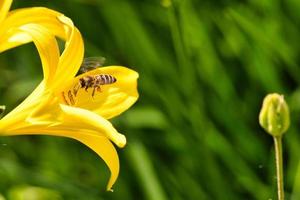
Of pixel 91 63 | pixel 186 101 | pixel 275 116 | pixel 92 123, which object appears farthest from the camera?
pixel 186 101

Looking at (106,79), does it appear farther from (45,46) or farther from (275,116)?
(275,116)

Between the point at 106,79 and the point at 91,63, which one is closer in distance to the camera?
the point at 106,79

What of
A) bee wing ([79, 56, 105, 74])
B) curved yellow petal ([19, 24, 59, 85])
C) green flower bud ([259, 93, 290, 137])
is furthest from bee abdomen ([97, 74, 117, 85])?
green flower bud ([259, 93, 290, 137])

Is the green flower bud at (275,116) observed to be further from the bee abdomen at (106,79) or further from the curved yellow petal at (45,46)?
the curved yellow petal at (45,46)

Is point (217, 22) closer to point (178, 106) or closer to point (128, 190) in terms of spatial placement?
point (178, 106)

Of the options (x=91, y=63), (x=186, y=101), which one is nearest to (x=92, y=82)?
(x=91, y=63)

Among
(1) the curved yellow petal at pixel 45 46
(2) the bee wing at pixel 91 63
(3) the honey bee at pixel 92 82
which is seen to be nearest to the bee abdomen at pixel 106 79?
(3) the honey bee at pixel 92 82

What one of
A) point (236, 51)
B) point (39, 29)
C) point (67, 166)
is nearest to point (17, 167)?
point (67, 166)
